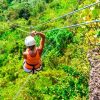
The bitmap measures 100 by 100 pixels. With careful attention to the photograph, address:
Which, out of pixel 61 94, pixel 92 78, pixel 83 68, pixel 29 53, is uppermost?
pixel 29 53

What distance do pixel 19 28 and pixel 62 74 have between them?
5406 mm

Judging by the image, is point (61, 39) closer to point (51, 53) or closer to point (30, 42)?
point (51, 53)

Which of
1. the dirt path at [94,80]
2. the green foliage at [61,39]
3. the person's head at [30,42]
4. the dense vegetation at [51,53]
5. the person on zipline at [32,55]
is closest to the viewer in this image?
the person's head at [30,42]

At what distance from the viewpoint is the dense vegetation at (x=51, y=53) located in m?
10.8

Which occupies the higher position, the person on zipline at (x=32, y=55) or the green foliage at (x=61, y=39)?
the person on zipline at (x=32, y=55)

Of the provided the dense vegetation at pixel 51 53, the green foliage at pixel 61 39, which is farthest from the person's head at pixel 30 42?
the green foliage at pixel 61 39

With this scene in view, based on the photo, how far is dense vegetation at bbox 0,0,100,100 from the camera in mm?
10805

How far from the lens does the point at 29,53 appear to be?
664 centimetres

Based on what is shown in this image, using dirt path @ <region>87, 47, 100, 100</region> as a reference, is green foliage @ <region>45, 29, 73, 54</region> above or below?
below

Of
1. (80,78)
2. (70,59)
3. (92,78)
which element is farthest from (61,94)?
(92,78)

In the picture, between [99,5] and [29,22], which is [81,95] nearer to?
[99,5]

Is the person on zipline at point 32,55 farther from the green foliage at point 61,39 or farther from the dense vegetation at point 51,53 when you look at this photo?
the green foliage at point 61,39

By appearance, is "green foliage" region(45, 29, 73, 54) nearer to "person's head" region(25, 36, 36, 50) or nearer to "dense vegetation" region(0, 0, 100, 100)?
"dense vegetation" region(0, 0, 100, 100)

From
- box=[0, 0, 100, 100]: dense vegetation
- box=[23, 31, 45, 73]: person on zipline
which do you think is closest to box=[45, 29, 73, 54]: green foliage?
box=[0, 0, 100, 100]: dense vegetation
